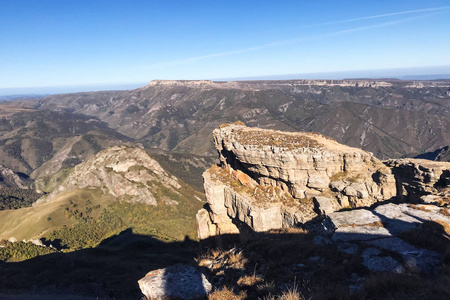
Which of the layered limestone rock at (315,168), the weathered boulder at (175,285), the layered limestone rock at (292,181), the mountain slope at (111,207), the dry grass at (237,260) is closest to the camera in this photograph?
the weathered boulder at (175,285)

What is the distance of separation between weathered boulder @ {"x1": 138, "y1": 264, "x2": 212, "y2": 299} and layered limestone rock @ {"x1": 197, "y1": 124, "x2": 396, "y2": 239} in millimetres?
21100

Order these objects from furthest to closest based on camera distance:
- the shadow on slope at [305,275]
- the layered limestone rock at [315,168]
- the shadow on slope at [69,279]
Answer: the layered limestone rock at [315,168] → the shadow on slope at [69,279] → the shadow on slope at [305,275]

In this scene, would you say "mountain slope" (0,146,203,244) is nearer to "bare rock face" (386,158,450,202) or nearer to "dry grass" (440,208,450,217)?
"bare rock face" (386,158,450,202)

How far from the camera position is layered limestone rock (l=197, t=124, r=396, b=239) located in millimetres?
32750

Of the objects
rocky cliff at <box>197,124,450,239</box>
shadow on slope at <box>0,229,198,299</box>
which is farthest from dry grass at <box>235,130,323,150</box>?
shadow on slope at <box>0,229,198,299</box>

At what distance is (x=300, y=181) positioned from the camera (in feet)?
117

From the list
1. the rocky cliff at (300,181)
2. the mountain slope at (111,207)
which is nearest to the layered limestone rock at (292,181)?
the rocky cliff at (300,181)

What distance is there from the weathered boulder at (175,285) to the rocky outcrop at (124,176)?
143m

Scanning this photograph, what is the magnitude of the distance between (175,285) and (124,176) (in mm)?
167143

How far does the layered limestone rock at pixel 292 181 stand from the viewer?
3275 centimetres

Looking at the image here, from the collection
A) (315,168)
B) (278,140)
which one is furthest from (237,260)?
(278,140)

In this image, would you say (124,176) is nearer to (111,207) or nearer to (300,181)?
(111,207)

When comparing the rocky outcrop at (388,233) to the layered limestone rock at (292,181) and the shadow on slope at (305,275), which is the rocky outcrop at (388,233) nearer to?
the shadow on slope at (305,275)

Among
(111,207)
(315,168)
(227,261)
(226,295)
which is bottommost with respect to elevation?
(111,207)
